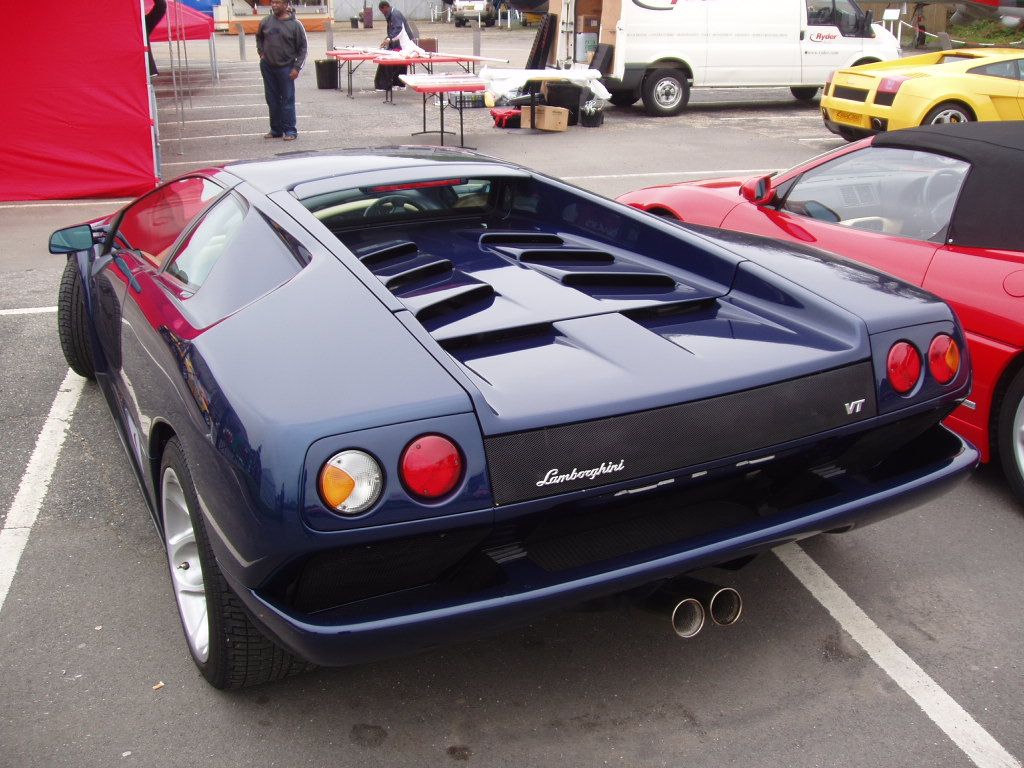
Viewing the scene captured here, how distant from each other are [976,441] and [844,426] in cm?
159

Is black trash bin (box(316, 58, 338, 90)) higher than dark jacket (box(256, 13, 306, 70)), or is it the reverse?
dark jacket (box(256, 13, 306, 70))

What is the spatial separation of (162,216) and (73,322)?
1.50 metres

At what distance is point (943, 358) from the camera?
9.09 feet

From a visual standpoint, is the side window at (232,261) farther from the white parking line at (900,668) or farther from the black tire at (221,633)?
the white parking line at (900,668)

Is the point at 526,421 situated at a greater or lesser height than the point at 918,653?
greater

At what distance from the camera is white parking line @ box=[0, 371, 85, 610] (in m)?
3.44

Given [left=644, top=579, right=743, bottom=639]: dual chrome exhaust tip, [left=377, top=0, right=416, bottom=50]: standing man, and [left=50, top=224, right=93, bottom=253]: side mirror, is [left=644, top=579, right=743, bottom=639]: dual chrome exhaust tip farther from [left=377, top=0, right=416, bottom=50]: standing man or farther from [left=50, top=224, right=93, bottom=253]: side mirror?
[left=377, top=0, right=416, bottom=50]: standing man

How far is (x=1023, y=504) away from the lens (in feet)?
12.1

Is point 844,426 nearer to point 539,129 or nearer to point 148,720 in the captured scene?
point 148,720

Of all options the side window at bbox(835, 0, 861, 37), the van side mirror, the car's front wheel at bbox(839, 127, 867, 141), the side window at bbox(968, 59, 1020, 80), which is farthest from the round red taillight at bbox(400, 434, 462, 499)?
the van side mirror

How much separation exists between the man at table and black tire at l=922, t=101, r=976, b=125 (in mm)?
10370

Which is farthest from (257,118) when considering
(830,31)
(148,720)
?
(148,720)

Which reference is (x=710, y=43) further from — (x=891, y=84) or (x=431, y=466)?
(x=431, y=466)

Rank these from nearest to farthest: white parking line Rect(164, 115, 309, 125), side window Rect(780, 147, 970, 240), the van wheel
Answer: side window Rect(780, 147, 970, 240), the van wheel, white parking line Rect(164, 115, 309, 125)
